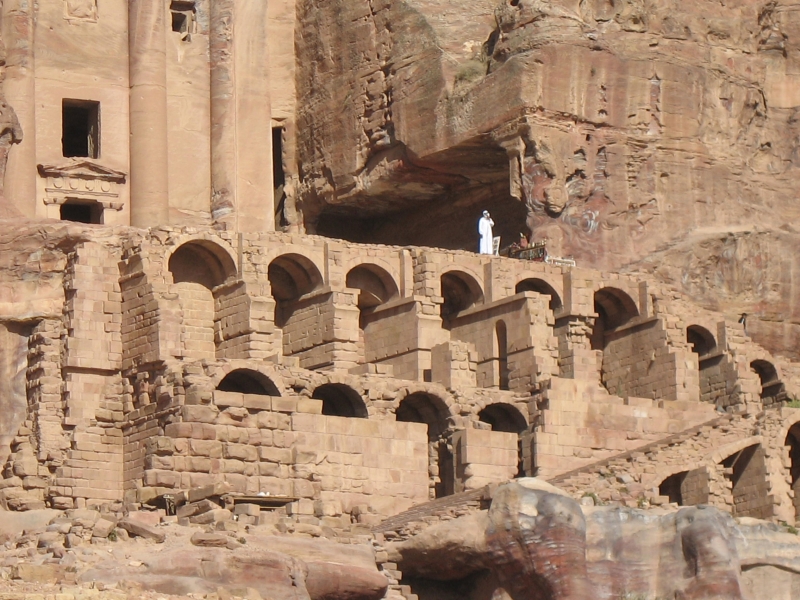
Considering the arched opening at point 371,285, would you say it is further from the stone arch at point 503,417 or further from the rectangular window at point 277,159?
the rectangular window at point 277,159

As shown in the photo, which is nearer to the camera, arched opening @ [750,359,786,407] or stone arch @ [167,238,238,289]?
stone arch @ [167,238,238,289]

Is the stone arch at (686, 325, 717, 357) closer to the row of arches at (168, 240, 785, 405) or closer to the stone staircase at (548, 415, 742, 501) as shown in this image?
the row of arches at (168, 240, 785, 405)

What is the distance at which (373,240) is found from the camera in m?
85.9

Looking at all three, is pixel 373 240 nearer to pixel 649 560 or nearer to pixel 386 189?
pixel 386 189

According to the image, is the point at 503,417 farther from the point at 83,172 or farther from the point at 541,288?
the point at 83,172

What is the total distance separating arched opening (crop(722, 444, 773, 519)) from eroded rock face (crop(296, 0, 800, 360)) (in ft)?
30.1

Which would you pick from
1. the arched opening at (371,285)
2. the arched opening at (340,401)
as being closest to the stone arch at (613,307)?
the arched opening at (371,285)

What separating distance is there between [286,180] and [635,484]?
22.1 meters

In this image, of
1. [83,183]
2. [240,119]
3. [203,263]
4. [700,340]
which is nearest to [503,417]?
[700,340]

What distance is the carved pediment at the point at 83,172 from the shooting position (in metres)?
79.8

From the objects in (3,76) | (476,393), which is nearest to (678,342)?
(476,393)

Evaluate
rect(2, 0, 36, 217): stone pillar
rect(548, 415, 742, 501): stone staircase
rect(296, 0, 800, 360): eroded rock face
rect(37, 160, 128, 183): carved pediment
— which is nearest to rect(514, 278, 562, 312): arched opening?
rect(296, 0, 800, 360): eroded rock face

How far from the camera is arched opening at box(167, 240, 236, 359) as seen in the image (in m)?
72.1

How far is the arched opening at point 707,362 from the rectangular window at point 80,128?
16.6 metres
